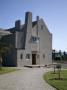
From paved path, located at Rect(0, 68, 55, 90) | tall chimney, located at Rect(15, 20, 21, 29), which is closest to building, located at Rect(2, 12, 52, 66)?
tall chimney, located at Rect(15, 20, 21, 29)

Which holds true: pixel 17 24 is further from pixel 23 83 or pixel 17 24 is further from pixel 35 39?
pixel 23 83

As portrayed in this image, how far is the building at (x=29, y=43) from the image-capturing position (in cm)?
4650

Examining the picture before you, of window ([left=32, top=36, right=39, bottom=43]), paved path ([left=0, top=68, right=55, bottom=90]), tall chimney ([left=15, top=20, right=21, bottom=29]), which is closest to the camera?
paved path ([left=0, top=68, right=55, bottom=90])

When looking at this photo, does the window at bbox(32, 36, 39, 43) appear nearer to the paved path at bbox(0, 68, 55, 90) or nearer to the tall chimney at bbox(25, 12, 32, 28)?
the tall chimney at bbox(25, 12, 32, 28)

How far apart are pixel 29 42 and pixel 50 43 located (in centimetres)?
816

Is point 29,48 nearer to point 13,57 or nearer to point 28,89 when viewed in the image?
point 13,57

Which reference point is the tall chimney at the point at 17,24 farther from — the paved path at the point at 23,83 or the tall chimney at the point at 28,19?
the paved path at the point at 23,83

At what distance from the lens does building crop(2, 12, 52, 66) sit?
46500 millimetres

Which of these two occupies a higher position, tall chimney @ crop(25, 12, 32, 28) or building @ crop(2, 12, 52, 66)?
tall chimney @ crop(25, 12, 32, 28)

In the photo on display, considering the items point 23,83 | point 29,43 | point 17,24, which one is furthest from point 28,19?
point 23,83

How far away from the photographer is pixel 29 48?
161 ft

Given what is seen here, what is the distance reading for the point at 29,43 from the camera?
161 feet

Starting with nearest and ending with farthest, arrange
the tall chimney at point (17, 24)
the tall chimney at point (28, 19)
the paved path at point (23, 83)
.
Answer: the paved path at point (23, 83) < the tall chimney at point (28, 19) < the tall chimney at point (17, 24)

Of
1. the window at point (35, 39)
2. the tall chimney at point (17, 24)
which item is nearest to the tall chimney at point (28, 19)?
the window at point (35, 39)
